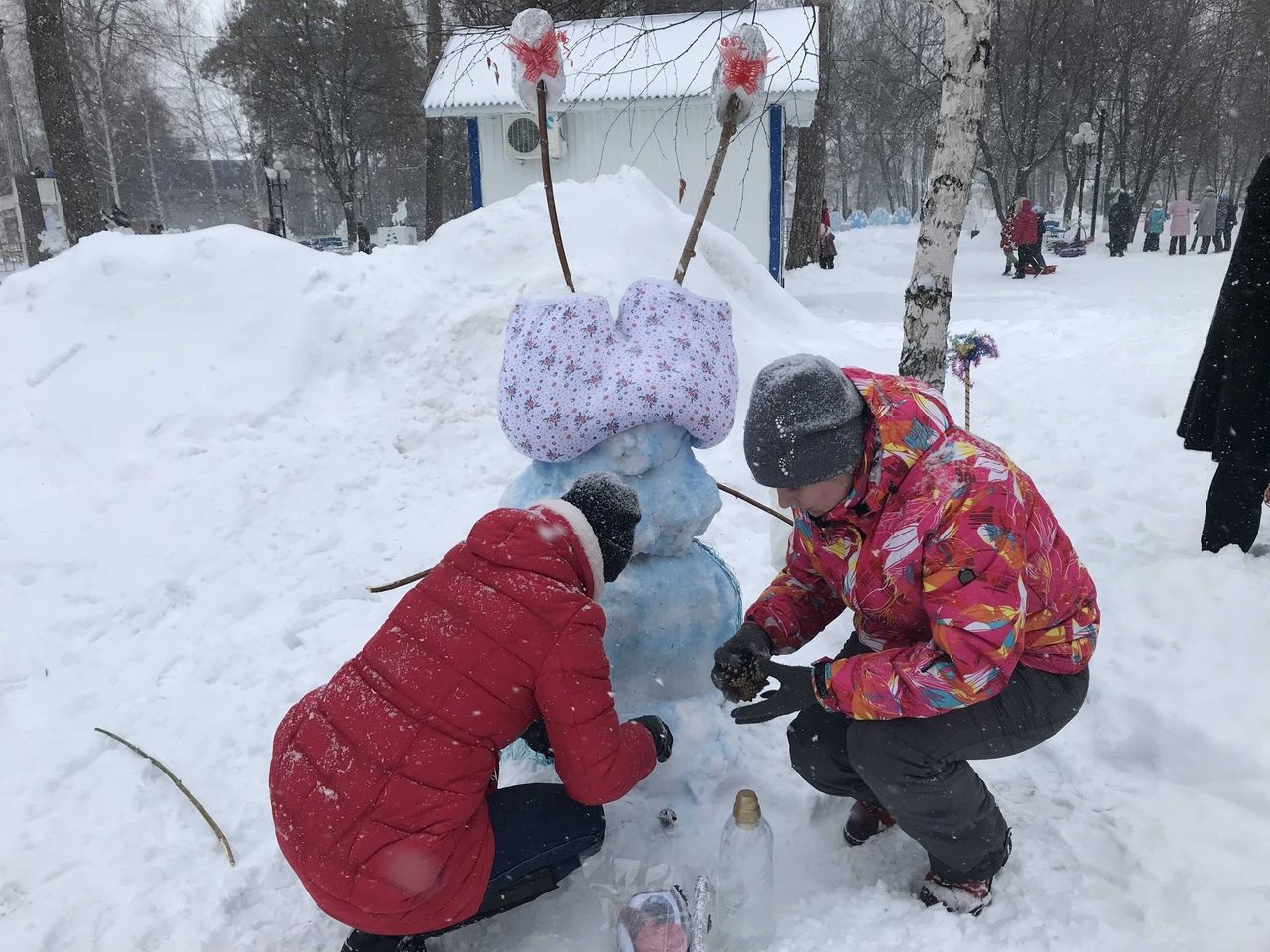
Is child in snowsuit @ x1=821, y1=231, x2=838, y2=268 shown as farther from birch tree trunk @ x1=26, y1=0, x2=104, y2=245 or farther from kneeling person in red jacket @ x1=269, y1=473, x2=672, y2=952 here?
kneeling person in red jacket @ x1=269, y1=473, x2=672, y2=952

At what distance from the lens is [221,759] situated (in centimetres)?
252

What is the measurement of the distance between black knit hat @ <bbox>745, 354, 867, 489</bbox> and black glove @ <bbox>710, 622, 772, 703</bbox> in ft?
1.72

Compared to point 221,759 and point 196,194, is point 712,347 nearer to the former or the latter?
point 221,759

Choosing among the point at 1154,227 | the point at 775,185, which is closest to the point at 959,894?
the point at 775,185

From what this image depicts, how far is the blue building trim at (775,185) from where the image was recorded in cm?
1166

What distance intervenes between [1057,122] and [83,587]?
2986cm

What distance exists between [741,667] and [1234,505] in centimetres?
239

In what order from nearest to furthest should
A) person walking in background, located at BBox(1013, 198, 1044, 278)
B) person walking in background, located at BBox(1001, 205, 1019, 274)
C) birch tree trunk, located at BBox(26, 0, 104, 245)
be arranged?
birch tree trunk, located at BBox(26, 0, 104, 245), person walking in background, located at BBox(1013, 198, 1044, 278), person walking in background, located at BBox(1001, 205, 1019, 274)

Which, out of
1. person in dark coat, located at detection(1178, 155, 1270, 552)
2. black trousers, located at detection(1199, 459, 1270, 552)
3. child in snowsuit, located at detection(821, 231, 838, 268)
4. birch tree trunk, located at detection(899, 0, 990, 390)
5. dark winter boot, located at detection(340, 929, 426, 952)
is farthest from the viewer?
child in snowsuit, located at detection(821, 231, 838, 268)

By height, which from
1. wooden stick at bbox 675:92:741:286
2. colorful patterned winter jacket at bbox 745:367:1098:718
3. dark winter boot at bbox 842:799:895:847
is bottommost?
dark winter boot at bbox 842:799:895:847

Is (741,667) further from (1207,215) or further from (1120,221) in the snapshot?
(1207,215)

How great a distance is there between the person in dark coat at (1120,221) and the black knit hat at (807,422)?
18724 millimetres

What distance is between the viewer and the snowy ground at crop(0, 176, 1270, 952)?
1981 mm

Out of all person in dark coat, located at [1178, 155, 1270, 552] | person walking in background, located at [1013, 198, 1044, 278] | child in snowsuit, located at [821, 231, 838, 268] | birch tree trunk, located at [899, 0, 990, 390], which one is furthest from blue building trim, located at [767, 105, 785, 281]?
person in dark coat, located at [1178, 155, 1270, 552]
